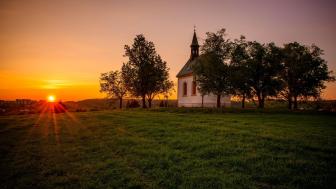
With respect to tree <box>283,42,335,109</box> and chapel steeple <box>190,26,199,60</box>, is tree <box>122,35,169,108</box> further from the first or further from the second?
tree <box>283,42,335,109</box>

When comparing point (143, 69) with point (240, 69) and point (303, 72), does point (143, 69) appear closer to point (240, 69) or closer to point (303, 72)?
point (240, 69)

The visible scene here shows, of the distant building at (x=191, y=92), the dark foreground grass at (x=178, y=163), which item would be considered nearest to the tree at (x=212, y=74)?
the distant building at (x=191, y=92)

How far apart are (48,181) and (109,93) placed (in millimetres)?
57127

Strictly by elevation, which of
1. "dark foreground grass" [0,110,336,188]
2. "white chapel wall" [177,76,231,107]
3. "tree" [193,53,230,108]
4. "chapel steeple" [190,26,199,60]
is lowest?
"dark foreground grass" [0,110,336,188]

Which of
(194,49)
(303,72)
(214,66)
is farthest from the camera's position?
(194,49)

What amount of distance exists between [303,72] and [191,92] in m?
21.0

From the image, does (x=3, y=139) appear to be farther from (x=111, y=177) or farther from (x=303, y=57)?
(x=303, y=57)

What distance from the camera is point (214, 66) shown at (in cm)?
3372

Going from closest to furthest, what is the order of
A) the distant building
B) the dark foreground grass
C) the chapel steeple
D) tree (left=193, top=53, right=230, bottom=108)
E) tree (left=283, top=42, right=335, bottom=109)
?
the dark foreground grass → tree (left=193, top=53, right=230, bottom=108) → tree (left=283, top=42, right=335, bottom=109) → the distant building → the chapel steeple

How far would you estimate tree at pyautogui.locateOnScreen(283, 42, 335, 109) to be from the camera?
38.5 m

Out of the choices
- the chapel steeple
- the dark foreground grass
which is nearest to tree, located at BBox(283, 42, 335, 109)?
the chapel steeple

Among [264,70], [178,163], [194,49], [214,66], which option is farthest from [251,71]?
[178,163]

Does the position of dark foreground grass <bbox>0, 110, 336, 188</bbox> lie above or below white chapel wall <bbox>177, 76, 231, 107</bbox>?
below

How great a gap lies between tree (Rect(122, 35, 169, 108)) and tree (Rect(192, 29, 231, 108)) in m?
12.4
